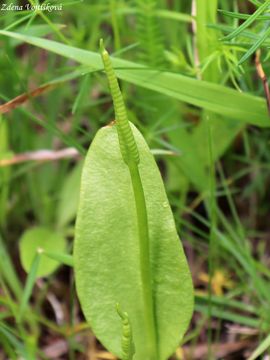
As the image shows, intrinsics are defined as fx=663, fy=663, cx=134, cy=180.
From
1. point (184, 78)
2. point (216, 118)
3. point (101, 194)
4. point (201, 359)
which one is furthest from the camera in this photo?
point (216, 118)

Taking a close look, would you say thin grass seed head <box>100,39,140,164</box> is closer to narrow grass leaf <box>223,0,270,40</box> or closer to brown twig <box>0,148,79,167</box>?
narrow grass leaf <box>223,0,270,40</box>

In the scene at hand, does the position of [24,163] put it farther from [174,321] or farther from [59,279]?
[174,321]

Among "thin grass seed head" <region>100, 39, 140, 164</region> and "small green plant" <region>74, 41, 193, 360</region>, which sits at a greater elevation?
"thin grass seed head" <region>100, 39, 140, 164</region>

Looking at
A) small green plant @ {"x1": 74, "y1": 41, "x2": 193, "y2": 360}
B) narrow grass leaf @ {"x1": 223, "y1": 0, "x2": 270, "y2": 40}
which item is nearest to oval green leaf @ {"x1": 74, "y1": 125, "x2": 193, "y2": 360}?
small green plant @ {"x1": 74, "y1": 41, "x2": 193, "y2": 360}

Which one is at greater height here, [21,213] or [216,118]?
[216,118]

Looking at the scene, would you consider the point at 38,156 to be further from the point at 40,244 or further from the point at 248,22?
the point at 248,22

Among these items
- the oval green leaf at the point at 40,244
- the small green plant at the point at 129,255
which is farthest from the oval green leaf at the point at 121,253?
the oval green leaf at the point at 40,244

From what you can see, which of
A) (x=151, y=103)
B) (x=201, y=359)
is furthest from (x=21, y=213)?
(x=201, y=359)

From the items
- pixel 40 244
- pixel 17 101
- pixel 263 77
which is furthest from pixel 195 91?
pixel 40 244
